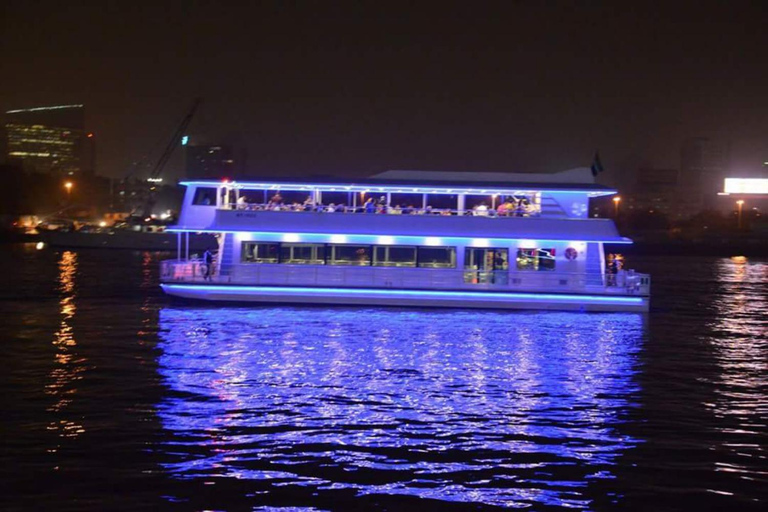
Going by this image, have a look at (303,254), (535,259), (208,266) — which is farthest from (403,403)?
(208,266)

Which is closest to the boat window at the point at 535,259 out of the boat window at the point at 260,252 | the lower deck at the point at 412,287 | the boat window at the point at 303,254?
the lower deck at the point at 412,287

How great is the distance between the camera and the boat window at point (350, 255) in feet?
126

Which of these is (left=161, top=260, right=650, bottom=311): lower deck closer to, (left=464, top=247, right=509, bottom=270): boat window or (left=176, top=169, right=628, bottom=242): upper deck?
(left=464, top=247, right=509, bottom=270): boat window

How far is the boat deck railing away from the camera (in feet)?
122

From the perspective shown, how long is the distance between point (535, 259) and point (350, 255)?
7913 millimetres

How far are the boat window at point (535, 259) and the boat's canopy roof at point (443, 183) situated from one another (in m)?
2.64

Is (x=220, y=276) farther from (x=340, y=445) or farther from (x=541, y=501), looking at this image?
(x=541, y=501)

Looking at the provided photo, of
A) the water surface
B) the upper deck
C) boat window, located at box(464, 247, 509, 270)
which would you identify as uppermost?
the upper deck

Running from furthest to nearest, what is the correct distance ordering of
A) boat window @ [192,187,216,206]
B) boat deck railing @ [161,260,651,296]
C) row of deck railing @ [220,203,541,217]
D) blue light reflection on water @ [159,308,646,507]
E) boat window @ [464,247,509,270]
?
boat window @ [192,187,216,206], row of deck railing @ [220,203,541,217], boat window @ [464,247,509,270], boat deck railing @ [161,260,651,296], blue light reflection on water @ [159,308,646,507]

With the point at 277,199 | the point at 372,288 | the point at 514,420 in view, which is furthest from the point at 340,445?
the point at 277,199

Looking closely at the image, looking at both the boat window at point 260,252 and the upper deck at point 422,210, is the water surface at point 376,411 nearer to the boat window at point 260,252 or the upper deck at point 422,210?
the boat window at point 260,252

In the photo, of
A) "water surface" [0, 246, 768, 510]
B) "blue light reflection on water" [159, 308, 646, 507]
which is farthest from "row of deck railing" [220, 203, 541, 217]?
"blue light reflection on water" [159, 308, 646, 507]

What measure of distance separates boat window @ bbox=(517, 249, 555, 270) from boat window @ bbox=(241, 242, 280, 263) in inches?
410

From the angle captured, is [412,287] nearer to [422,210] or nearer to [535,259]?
[422,210]
